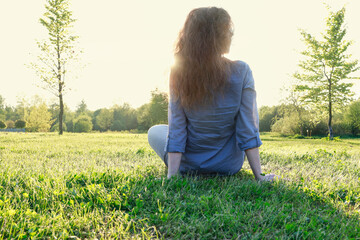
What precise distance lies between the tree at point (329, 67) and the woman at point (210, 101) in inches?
788

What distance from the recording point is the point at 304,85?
20016 millimetres

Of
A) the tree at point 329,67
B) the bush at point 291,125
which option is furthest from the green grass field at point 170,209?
the bush at point 291,125

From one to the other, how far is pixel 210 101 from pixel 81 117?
53.7 metres

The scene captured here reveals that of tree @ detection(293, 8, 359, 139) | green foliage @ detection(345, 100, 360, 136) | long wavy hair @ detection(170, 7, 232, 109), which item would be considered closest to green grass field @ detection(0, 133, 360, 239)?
long wavy hair @ detection(170, 7, 232, 109)

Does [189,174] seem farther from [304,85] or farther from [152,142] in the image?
[304,85]

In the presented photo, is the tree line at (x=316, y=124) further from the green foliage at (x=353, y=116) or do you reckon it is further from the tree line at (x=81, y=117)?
the tree line at (x=81, y=117)

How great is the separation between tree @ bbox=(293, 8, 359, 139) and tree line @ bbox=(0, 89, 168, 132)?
21137 millimetres

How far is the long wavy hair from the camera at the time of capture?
2256 mm

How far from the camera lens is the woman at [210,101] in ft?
7.44

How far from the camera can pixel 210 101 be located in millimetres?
2383

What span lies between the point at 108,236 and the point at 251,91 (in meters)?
1.79

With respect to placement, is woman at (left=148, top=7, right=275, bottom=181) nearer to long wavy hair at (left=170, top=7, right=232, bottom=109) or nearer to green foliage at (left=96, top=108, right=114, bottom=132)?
long wavy hair at (left=170, top=7, right=232, bottom=109)

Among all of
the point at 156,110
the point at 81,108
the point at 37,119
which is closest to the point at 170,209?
the point at 156,110

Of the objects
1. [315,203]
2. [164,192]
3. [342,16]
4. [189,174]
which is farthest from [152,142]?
[342,16]
